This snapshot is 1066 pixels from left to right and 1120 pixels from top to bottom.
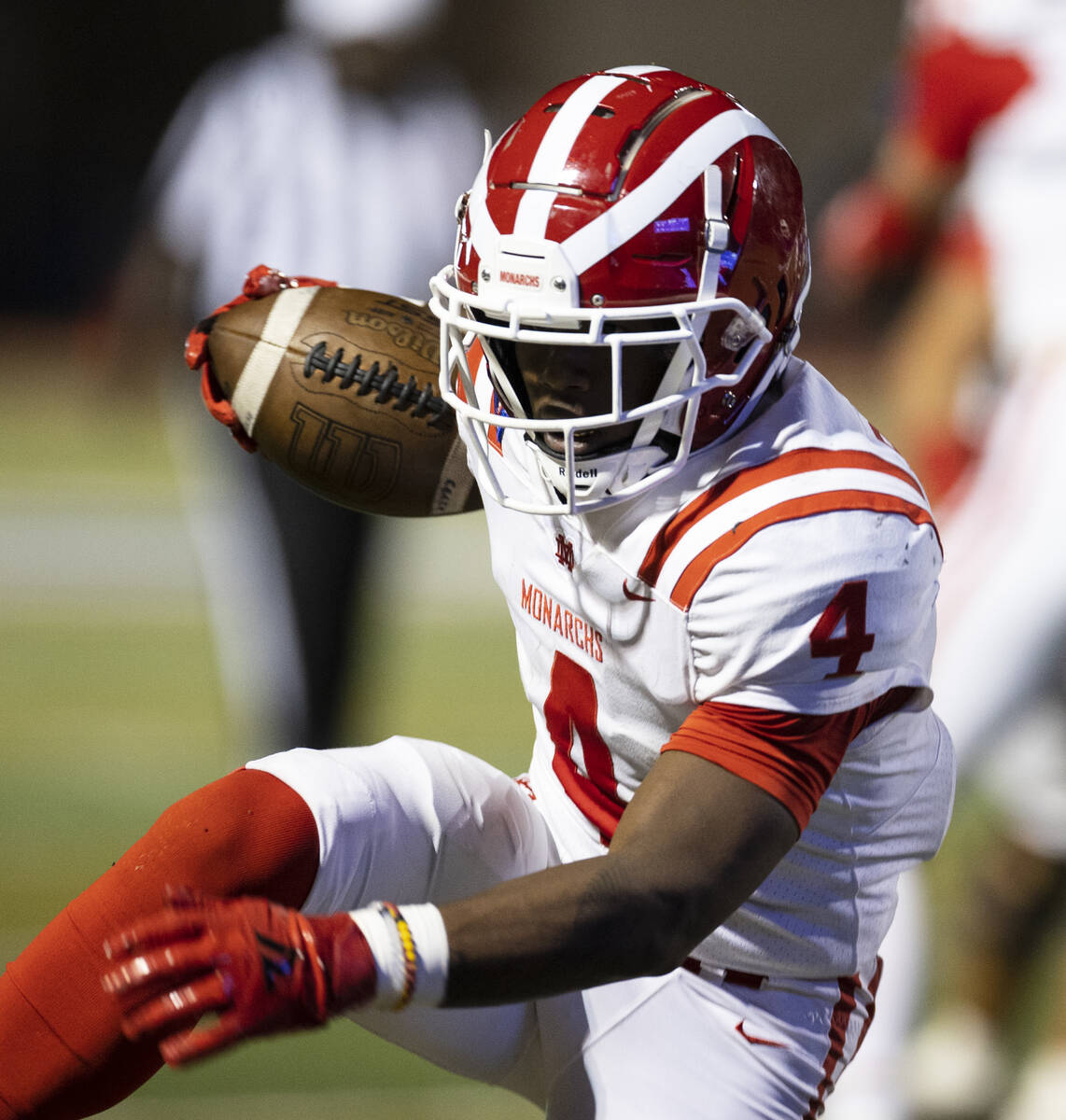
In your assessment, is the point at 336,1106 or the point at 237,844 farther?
the point at 336,1106

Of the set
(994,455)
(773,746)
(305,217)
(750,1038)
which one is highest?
(305,217)

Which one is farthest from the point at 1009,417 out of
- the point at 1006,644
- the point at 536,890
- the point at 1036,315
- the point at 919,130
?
the point at 536,890

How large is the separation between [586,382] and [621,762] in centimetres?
41

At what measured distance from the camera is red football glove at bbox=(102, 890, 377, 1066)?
4.00 ft

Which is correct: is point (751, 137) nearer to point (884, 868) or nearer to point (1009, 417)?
point (884, 868)

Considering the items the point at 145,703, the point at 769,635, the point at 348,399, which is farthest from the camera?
the point at 145,703

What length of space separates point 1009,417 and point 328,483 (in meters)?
1.52

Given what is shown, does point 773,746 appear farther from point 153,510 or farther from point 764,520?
point 153,510

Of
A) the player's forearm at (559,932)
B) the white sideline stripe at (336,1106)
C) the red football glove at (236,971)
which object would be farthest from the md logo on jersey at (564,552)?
the white sideline stripe at (336,1106)

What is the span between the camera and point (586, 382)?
1545mm

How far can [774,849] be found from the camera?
4.59ft

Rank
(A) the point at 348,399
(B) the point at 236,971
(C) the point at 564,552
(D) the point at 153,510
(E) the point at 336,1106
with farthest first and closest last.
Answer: (D) the point at 153,510
(E) the point at 336,1106
(A) the point at 348,399
(C) the point at 564,552
(B) the point at 236,971

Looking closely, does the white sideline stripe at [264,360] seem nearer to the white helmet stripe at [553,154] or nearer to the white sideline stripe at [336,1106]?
the white helmet stripe at [553,154]

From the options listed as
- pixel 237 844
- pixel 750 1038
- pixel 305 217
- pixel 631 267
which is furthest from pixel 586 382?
pixel 305 217
